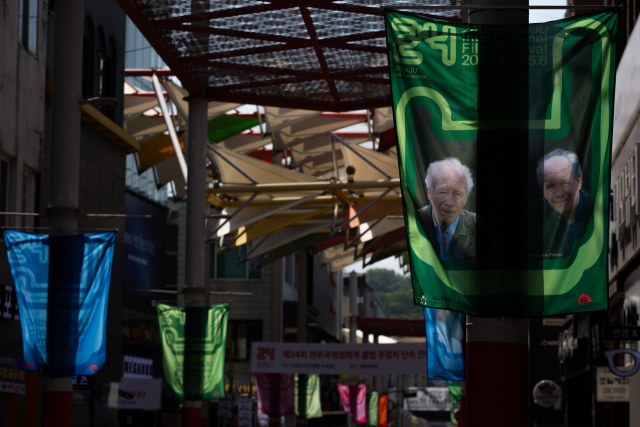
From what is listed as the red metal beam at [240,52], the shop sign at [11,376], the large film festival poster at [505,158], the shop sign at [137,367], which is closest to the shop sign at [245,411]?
the shop sign at [137,367]

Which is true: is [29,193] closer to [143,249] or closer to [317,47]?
[317,47]

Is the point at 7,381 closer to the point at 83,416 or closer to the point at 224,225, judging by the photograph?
the point at 83,416

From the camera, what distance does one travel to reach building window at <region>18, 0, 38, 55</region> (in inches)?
804

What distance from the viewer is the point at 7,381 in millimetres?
18891

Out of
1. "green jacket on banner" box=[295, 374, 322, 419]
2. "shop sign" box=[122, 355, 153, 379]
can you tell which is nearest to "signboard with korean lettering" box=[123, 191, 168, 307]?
"shop sign" box=[122, 355, 153, 379]

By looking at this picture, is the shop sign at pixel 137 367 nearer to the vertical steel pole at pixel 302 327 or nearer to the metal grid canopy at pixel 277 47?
the vertical steel pole at pixel 302 327

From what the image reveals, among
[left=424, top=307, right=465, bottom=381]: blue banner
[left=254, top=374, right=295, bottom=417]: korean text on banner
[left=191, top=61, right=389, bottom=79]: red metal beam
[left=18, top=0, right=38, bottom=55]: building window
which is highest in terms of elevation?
[left=18, top=0, right=38, bottom=55]: building window

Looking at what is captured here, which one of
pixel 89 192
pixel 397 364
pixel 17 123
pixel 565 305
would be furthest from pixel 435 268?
pixel 89 192

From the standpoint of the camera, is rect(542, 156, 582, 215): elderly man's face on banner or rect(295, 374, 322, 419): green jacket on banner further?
rect(295, 374, 322, 419): green jacket on banner

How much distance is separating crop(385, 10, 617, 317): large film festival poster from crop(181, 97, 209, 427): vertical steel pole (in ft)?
54.2

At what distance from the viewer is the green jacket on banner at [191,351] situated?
20.1 metres

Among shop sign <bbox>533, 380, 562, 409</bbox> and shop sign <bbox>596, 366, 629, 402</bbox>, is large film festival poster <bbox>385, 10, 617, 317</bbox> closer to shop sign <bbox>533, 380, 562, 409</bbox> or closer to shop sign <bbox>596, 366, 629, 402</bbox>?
shop sign <bbox>596, 366, 629, 402</bbox>

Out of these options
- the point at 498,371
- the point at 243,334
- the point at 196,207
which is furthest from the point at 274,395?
the point at 498,371

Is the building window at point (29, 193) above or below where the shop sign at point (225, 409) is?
above
